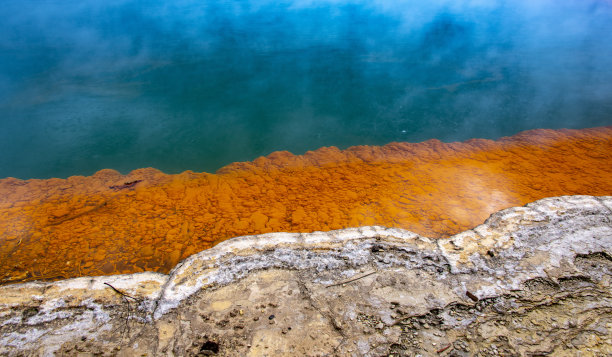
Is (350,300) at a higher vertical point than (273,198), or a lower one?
higher

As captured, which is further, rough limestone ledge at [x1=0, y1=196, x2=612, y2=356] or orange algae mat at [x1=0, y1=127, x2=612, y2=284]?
orange algae mat at [x1=0, y1=127, x2=612, y2=284]

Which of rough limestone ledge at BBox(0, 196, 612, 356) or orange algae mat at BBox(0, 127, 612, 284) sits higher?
rough limestone ledge at BBox(0, 196, 612, 356)

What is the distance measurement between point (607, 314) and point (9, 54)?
37.9 feet

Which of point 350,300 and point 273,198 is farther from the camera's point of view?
point 273,198

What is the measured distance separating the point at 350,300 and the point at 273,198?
1987 millimetres

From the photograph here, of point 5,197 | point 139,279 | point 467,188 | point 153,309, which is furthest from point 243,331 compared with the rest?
point 5,197

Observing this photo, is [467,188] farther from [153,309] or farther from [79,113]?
[79,113]

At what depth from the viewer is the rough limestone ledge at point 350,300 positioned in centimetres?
175

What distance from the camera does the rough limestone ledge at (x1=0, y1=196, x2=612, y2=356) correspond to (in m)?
1.75

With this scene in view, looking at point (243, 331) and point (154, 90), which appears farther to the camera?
point (154, 90)

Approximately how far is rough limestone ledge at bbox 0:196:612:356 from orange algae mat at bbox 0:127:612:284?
856 mm

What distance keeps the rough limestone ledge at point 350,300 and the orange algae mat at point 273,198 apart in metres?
0.86

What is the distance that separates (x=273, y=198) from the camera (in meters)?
3.78

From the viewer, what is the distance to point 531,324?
1.81 m
